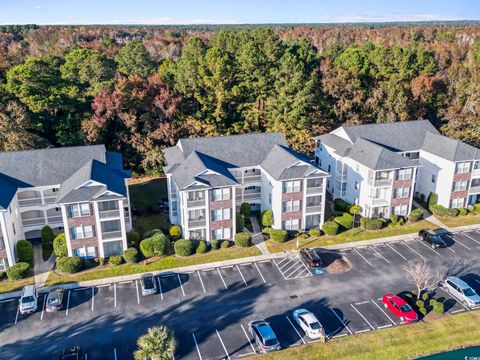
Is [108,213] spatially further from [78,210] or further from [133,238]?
[133,238]

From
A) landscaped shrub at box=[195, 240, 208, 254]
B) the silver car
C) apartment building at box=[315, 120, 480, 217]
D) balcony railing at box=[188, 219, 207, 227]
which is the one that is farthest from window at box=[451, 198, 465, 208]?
landscaped shrub at box=[195, 240, 208, 254]

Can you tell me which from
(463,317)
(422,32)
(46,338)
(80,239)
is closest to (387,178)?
(463,317)

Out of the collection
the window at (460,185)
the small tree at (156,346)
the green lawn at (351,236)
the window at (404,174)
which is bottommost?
the green lawn at (351,236)

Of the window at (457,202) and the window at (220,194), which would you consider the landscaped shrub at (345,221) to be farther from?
the window at (457,202)

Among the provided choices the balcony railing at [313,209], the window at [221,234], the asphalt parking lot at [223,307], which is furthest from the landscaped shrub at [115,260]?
the balcony railing at [313,209]

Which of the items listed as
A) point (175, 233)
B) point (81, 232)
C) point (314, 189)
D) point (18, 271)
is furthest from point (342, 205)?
point (18, 271)

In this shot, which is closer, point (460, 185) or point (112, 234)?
point (112, 234)

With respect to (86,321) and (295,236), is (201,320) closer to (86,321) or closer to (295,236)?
(86,321)
